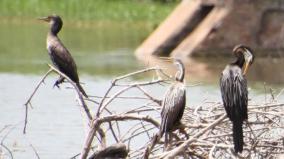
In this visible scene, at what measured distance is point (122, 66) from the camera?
23.0m

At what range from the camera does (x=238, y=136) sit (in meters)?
10.2

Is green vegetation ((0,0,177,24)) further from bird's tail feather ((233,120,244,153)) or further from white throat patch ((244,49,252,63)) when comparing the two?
bird's tail feather ((233,120,244,153))

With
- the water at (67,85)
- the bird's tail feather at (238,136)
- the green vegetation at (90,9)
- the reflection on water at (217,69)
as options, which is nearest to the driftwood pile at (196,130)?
the bird's tail feather at (238,136)

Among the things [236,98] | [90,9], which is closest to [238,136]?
[236,98]

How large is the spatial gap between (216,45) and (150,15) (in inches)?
392

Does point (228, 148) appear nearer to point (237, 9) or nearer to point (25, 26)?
point (237, 9)

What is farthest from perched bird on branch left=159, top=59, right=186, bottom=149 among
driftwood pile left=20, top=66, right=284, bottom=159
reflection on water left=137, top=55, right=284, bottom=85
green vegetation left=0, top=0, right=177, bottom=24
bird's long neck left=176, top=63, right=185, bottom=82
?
green vegetation left=0, top=0, right=177, bottom=24

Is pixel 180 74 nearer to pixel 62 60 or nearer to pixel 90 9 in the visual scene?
pixel 62 60

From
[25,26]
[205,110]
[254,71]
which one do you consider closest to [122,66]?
[254,71]

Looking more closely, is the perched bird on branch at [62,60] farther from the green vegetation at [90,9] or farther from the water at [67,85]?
the green vegetation at [90,9]

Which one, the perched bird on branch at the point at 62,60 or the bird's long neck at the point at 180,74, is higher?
the perched bird on branch at the point at 62,60

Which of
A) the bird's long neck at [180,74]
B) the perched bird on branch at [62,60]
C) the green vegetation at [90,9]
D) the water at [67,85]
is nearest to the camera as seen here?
the bird's long neck at [180,74]

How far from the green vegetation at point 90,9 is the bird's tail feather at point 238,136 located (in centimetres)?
2305

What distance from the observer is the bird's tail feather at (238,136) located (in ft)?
33.3
